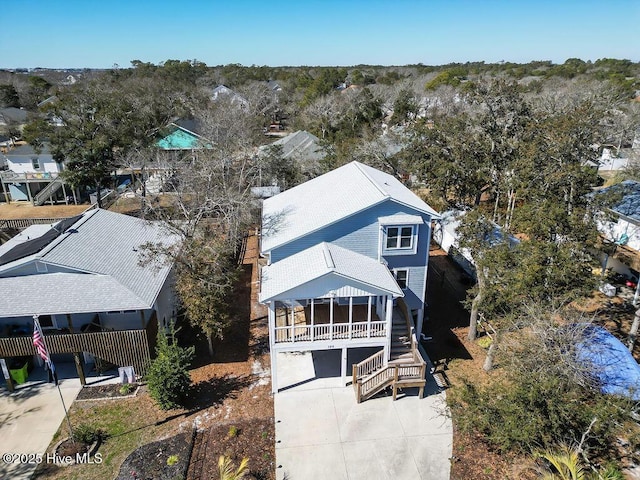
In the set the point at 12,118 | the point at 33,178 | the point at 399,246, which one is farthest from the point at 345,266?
the point at 12,118

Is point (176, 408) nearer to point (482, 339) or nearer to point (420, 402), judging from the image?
point (420, 402)

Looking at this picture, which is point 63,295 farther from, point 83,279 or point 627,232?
point 627,232

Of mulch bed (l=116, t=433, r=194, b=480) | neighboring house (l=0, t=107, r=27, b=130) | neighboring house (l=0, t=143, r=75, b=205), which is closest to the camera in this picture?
mulch bed (l=116, t=433, r=194, b=480)

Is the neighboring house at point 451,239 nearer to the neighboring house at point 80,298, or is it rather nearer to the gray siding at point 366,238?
the gray siding at point 366,238

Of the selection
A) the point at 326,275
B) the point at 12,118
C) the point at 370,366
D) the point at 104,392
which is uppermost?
the point at 12,118

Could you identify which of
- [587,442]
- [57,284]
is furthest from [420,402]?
[57,284]

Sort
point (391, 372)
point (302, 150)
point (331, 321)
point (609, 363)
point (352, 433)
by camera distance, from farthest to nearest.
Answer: point (302, 150), point (391, 372), point (331, 321), point (609, 363), point (352, 433)

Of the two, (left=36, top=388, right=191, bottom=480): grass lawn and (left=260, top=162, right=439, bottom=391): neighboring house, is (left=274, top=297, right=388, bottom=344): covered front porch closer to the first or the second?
(left=260, top=162, right=439, bottom=391): neighboring house

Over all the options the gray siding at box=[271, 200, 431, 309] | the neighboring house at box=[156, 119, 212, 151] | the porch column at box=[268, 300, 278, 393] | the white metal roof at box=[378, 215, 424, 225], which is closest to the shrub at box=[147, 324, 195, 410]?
the porch column at box=[268, 300, 278, 393]
